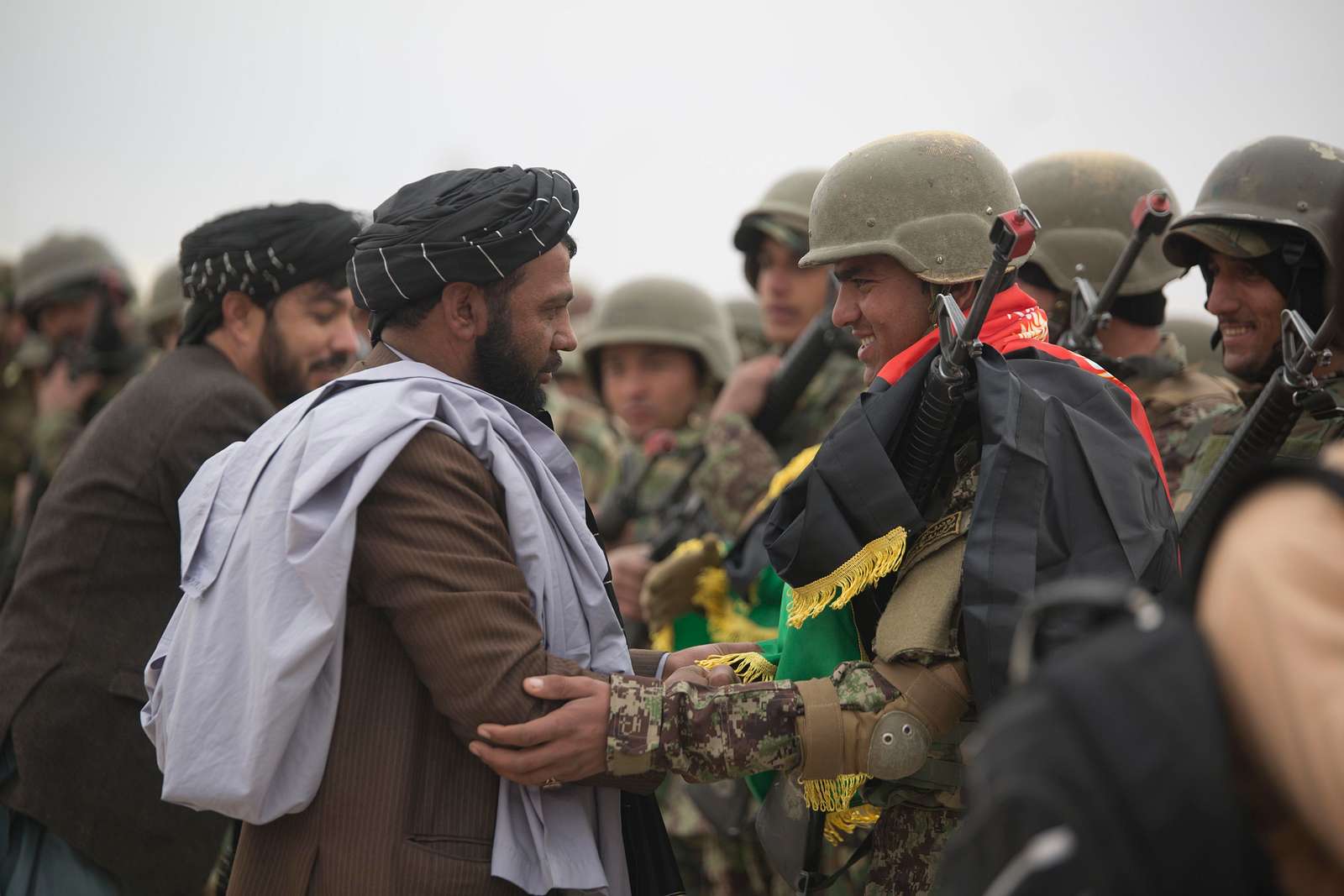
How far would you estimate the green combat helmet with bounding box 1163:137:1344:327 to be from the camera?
4184mm

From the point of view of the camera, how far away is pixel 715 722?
3000mm

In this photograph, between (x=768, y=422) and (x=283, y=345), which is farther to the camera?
(x=768, y=422)

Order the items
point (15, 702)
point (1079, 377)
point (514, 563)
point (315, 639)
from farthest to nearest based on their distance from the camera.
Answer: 1. point (15, 702)
2. point (1079, 377)
3. point (514, 563)
4. point (315, 639)

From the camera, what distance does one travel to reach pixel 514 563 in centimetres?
296

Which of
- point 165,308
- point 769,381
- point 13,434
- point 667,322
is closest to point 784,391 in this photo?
point 769,381

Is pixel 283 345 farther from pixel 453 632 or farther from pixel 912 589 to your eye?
pixel 912 589

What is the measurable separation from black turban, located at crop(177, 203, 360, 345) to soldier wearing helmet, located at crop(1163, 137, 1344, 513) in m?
3.00

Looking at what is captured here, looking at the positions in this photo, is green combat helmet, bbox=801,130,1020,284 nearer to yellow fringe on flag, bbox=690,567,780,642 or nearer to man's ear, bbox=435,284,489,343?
man's ear, bbox=435,284,489,343

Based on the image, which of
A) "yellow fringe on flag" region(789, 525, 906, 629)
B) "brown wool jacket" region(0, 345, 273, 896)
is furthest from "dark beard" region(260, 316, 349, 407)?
"yellow fringe on flag" region(789, 525, 906, 629)

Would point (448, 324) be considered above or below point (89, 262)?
above

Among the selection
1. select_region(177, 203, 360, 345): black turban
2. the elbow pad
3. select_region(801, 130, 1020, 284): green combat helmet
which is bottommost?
the elbow pad

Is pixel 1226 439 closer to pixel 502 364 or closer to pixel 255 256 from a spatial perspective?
pixel 502 364

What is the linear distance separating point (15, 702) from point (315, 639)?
5.62 ft

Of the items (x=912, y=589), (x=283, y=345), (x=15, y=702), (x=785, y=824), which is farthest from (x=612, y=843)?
(x=283, y=345)
